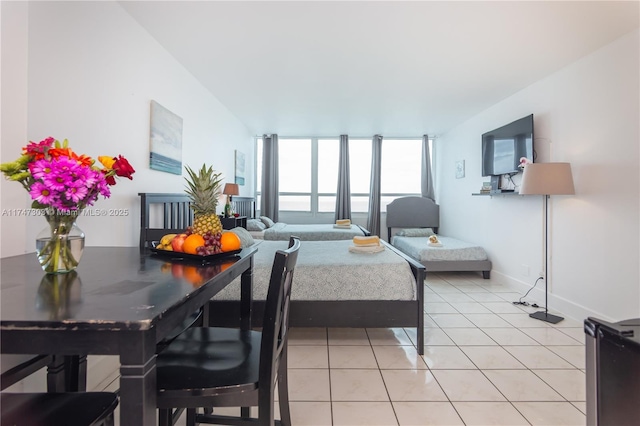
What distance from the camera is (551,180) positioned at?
2.99 m

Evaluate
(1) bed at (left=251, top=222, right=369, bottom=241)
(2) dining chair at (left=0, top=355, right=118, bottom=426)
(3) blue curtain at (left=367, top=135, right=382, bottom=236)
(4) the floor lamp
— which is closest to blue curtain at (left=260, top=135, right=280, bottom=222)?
(1) bed at (left=251, top=222, right=369, bottom=241)

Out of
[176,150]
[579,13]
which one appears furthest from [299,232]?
[579,13]

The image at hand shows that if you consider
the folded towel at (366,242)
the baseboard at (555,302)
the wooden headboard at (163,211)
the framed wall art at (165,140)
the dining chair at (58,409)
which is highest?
the framed wall art at (165,140)

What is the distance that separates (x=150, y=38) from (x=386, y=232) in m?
5.44

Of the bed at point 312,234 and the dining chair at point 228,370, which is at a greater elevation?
the bed at point 312,234

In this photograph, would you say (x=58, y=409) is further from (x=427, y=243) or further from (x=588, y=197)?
(x=427, y=243)

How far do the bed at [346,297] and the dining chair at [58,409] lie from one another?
1.55 meters

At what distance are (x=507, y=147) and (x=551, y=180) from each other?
4.19 ft

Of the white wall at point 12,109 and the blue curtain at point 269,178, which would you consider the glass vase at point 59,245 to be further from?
the blue curtain at point 269,178

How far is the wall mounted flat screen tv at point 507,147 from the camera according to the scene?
145 inches

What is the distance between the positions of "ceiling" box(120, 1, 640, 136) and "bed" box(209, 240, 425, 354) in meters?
1.85

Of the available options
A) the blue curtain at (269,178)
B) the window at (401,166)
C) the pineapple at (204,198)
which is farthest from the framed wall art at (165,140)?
the window at (401,166)

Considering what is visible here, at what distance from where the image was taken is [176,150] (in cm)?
313

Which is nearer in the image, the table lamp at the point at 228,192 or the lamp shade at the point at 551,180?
the lamp shade at the point at 551,180
